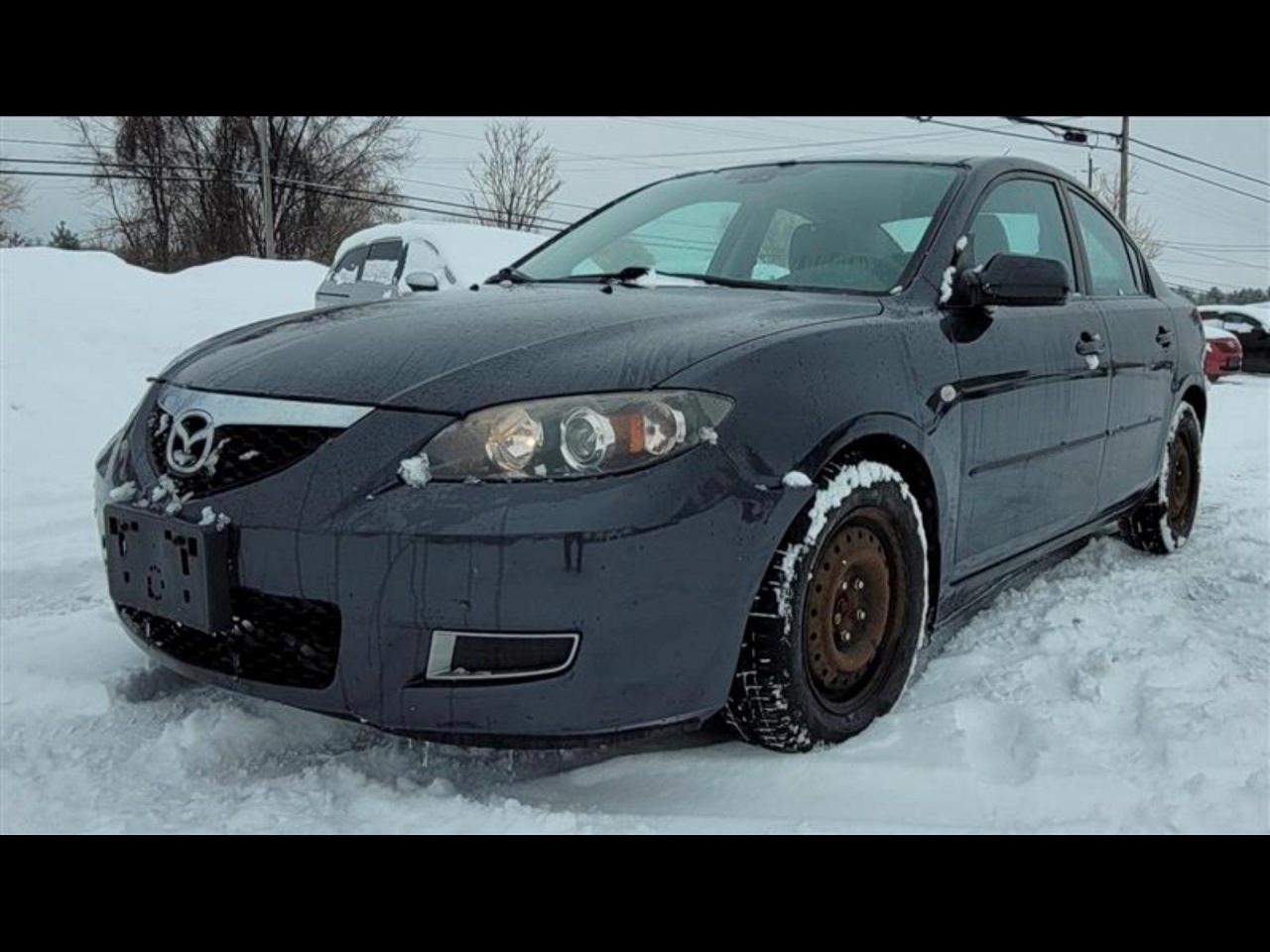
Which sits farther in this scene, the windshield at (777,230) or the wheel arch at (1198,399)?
the wheel arch at (1198,399)

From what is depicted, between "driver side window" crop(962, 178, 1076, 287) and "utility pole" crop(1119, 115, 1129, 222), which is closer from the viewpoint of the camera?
"driver side window" crop(962, 178, 1076, 287)

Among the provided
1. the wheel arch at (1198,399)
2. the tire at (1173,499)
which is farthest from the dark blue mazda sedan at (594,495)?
the wheel arch at (1198,399)

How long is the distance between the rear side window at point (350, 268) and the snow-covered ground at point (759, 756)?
5.99 meters

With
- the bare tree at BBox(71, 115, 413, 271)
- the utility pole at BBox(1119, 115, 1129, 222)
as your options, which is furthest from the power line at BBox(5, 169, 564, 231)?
the utility pole at BBox(1119, 115, 1129, 222)

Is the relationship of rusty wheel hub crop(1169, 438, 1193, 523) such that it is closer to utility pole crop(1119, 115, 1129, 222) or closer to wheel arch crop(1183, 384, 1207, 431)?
wheel arch crop(1183, 384, 1207, 431)

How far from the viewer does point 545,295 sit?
2.83 m

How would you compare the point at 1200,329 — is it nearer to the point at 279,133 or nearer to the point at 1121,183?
the point at 1121,183

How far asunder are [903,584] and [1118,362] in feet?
5.75

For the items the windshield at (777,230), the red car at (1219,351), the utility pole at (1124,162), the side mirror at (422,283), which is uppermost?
the utility pole at (1124,162)

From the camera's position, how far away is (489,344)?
2211mm

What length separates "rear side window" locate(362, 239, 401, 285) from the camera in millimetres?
8656

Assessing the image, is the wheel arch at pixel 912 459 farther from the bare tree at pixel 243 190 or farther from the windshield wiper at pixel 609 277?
the bare tree at pixel 243 190

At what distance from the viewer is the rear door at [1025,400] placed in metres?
2.85

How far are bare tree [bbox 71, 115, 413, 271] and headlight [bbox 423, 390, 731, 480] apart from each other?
3790 cm
